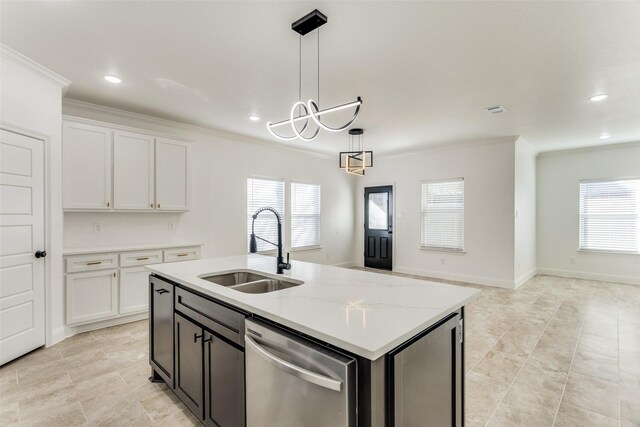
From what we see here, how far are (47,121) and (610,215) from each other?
8886 millimetres

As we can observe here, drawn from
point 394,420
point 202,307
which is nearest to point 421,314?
point 394,420

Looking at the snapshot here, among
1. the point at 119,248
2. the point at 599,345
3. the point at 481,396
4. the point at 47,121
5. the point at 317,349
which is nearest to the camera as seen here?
the point at 317,349

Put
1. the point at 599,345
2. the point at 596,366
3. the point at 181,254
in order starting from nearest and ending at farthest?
the point at 596,366 → the point at 599,345 → the point at 181,254

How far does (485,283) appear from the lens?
5.81 meters

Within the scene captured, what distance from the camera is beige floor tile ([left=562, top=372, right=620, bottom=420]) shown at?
222 centimetres

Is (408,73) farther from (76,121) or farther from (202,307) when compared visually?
(76,121)

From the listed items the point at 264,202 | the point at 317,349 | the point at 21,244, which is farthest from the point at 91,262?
the point at 317,349

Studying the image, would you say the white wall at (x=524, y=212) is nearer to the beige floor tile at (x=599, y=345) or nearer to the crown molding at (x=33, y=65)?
the beige floor tile at (x=599, y=345)

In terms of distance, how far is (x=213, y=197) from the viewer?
504cm

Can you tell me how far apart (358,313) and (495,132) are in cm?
502

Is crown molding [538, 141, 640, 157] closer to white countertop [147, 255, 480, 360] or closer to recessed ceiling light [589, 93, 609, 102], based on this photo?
recessed ceiling light [589, 93, 609, 102]

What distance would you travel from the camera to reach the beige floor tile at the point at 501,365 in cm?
265

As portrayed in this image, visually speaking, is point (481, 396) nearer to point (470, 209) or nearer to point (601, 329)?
point (601, 329)

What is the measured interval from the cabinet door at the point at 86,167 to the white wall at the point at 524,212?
20.5 feet
